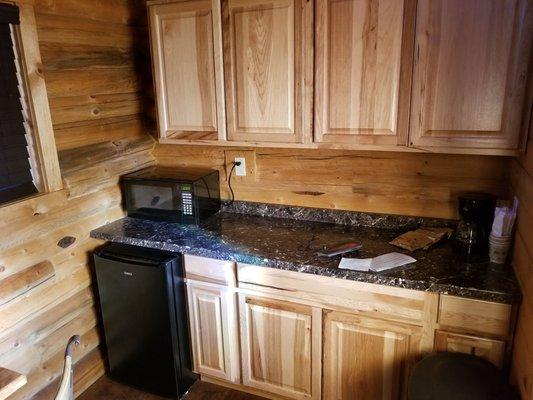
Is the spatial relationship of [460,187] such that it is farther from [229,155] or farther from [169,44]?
[169,44]

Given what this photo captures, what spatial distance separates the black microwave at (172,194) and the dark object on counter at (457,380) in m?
1.33

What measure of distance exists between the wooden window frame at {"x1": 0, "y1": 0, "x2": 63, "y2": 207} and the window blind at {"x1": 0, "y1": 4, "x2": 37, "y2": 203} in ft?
0.08

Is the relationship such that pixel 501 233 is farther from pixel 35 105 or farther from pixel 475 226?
pixel 35 105

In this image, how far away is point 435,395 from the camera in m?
1.37

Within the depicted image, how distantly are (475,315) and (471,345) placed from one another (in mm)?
128

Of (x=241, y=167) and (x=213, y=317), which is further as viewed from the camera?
(x=241, y=167)

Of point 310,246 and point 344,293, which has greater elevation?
point 310,246

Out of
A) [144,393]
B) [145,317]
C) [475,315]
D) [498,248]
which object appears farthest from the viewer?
[144,393]

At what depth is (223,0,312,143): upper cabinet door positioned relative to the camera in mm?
1871

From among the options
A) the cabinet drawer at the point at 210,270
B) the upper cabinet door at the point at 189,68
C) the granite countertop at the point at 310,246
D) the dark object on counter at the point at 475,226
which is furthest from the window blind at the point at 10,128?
the dark object on counter at the point at 475,226

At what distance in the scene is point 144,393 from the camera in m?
2.31

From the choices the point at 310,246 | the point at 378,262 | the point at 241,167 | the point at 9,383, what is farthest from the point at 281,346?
the point at 9,383

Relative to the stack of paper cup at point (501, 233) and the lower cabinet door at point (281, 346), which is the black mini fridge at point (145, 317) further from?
the stack of paper cup at point (501, 233)

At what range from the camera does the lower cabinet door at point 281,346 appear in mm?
1932
